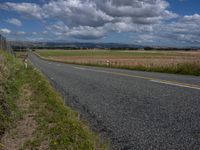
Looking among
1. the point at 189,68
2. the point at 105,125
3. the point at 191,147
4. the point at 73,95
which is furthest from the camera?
Result: the point at 189,68

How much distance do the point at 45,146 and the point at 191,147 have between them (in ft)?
6.73

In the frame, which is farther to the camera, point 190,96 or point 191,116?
point 190,96

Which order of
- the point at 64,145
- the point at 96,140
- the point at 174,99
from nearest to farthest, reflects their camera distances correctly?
the point at 64,145, the point at 96,140, the point at 174,99

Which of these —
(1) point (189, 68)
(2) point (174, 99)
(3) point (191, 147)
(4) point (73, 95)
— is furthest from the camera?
(1) point (189, 68)

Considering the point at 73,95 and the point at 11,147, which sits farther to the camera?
the point at 73,95

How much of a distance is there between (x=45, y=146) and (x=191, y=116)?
2787 millimetres

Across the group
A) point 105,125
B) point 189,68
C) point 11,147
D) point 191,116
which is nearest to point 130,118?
point 105,125

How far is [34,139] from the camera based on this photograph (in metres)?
5.09

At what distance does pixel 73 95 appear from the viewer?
984 centimetres

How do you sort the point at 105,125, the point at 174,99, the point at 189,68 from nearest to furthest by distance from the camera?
the point at 105,125 < the point at 174,99 < the point at 189,68

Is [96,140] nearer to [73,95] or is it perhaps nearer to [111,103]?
[111,103]

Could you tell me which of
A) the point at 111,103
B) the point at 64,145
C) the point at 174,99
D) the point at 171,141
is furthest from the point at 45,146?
the point at 174,99

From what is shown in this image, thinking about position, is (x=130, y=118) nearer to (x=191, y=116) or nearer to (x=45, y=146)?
(x=191, y=116)

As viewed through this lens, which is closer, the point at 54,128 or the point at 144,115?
the point at 54,128
